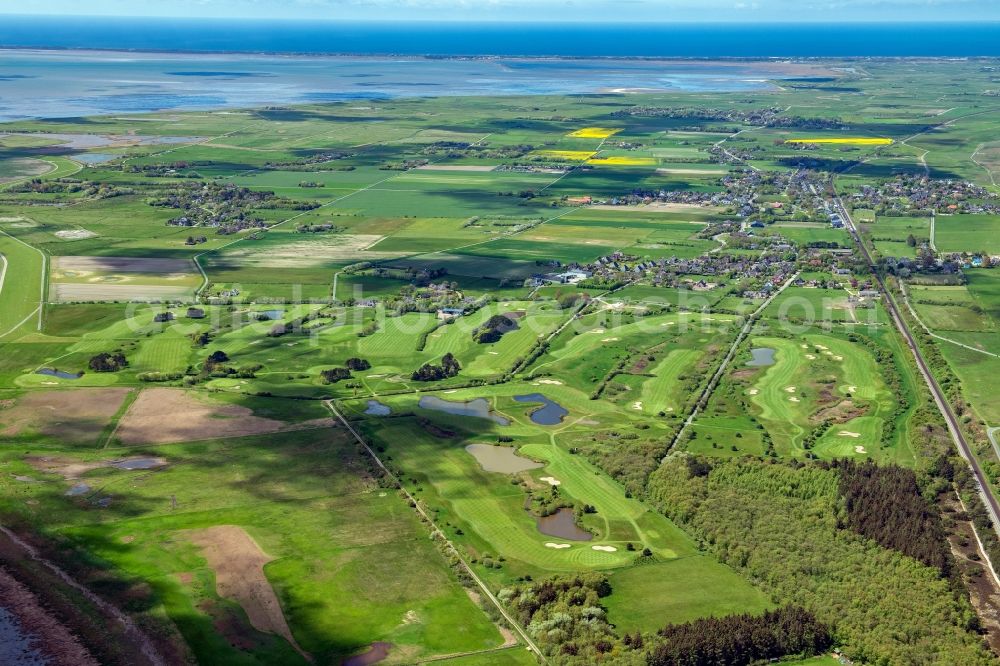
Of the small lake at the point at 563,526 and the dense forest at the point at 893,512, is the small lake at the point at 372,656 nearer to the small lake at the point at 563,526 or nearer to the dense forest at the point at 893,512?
the small lake at the point at 563,526

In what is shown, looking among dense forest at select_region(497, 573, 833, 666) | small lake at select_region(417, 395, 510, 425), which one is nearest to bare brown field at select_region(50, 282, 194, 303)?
small lake at select_region(417, 395, 510, 425)

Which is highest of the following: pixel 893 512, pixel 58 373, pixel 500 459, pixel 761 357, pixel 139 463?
pixel 761 357

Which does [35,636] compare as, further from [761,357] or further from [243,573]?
[761,357]

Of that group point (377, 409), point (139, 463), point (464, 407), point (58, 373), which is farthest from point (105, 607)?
point (58, 373)

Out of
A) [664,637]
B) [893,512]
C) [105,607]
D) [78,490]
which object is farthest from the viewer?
[78,490]

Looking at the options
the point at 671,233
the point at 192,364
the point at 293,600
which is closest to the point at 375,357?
the point at 192,364

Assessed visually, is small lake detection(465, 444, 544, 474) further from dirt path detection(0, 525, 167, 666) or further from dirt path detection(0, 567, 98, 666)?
dirt path detection(0, 567, 98, 666)

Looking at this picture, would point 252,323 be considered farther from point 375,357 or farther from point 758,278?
point 758,278

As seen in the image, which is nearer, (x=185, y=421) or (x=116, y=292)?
(x=185, y=421)
